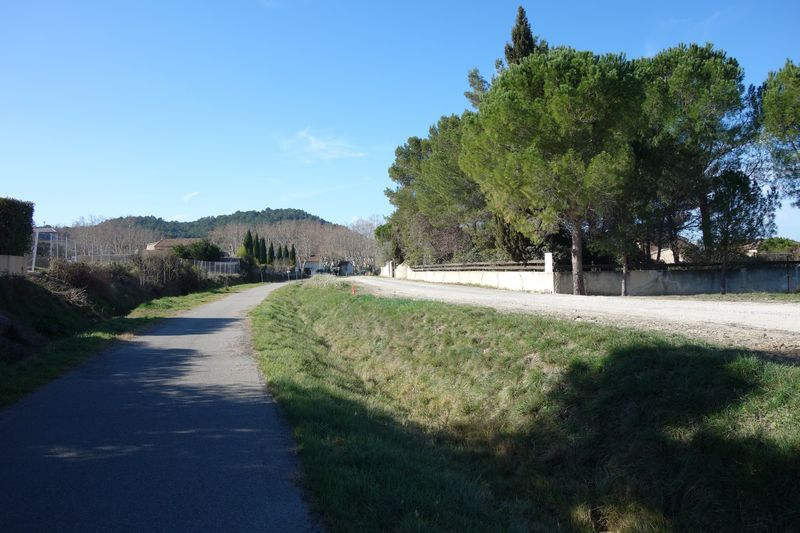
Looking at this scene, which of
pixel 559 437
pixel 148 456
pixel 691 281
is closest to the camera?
pixel 148 456

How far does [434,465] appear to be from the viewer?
21.4ft

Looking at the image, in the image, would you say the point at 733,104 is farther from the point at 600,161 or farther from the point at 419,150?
the point at 419,150

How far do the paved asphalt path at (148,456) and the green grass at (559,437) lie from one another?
0.43m

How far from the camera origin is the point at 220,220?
187000 millimetres

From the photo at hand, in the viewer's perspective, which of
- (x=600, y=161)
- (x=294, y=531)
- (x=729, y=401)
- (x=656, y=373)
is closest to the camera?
(x=294, y=531)

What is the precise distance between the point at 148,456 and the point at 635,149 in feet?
79.8

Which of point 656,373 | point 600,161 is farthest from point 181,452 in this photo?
point 600,161

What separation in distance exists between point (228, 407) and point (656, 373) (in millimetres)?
5618

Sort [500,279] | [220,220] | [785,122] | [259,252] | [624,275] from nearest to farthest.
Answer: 1. [785,122]
2. [624,275]
3. [500,279]
4. [259,252]
5. [220,220]

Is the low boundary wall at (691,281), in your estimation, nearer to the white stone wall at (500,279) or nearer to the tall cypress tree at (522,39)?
the white stone wall at (500,279)

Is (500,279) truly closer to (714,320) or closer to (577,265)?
(577,265)

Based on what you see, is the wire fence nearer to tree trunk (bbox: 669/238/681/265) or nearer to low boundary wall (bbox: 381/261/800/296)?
low boundary wall (bbox: 381/261/800/296)

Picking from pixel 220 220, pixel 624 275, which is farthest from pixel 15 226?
pixel 220 220

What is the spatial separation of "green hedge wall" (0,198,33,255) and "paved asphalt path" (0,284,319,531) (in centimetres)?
905
